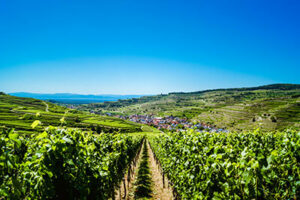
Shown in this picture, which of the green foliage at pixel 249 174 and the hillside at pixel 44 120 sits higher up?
the green foliage at pixel 249 174

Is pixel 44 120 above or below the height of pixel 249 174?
below

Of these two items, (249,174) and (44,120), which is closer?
(249,174)

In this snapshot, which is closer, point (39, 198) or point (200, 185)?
point (39, 198)

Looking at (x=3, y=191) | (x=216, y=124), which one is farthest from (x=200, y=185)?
(x=216, y=124)

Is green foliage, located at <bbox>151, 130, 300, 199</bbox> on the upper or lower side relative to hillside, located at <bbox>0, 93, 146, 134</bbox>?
upper

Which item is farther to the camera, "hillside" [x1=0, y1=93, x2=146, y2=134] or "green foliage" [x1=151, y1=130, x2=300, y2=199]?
"hillside" [x1=0, y1=93, x2=146, y2=134]

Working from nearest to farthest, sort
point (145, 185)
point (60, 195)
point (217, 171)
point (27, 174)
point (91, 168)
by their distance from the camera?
point (27, 174)
point (60, 195)
point (217, 171)
point (91, 168)
point (145, 185)

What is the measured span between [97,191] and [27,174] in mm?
2687

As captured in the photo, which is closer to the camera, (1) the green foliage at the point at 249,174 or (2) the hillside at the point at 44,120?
(1) the green foliage at the point at 249,174

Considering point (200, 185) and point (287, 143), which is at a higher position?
point (287, 143)

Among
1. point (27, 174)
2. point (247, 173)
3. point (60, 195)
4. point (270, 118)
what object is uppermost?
point (247, 173)

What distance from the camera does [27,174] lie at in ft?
10.3

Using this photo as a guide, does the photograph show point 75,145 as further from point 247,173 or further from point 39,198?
point 247,173

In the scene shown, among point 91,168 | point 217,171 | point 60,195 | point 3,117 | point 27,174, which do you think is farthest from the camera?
point 3,117
